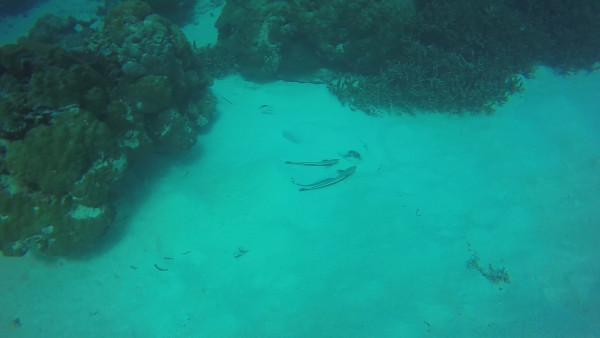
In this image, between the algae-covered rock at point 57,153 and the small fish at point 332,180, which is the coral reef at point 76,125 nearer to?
the algae-covered rock at point 57,153

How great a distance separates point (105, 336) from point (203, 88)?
518 centimetres

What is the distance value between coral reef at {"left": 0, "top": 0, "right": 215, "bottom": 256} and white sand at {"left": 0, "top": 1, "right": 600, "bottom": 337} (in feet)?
2.48

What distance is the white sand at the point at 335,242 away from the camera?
15.1 feet

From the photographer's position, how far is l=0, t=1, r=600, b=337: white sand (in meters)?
4.62

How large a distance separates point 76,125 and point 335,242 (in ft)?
14.7

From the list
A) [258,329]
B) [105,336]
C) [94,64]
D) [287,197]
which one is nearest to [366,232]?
[287,197]

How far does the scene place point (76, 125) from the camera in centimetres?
450

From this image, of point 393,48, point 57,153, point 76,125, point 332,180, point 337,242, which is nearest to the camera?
point 57,153

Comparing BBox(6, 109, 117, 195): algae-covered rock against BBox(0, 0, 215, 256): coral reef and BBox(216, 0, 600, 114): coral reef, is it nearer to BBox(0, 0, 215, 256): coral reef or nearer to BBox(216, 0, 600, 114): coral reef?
BBox(0, 0, 215, 256): coral reef

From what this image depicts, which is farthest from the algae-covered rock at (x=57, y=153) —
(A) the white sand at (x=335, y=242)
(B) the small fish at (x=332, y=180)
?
(B) the small fish at (x=332, y=180)

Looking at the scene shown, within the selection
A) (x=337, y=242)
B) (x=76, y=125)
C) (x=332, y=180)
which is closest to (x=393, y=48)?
(x=332, y=180)

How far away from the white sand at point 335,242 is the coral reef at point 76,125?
0.75 m

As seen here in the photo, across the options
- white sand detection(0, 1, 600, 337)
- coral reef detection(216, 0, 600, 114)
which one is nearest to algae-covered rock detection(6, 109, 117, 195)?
white sand detection(0, 1, 600, 337)

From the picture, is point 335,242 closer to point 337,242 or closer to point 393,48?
point 337,242
